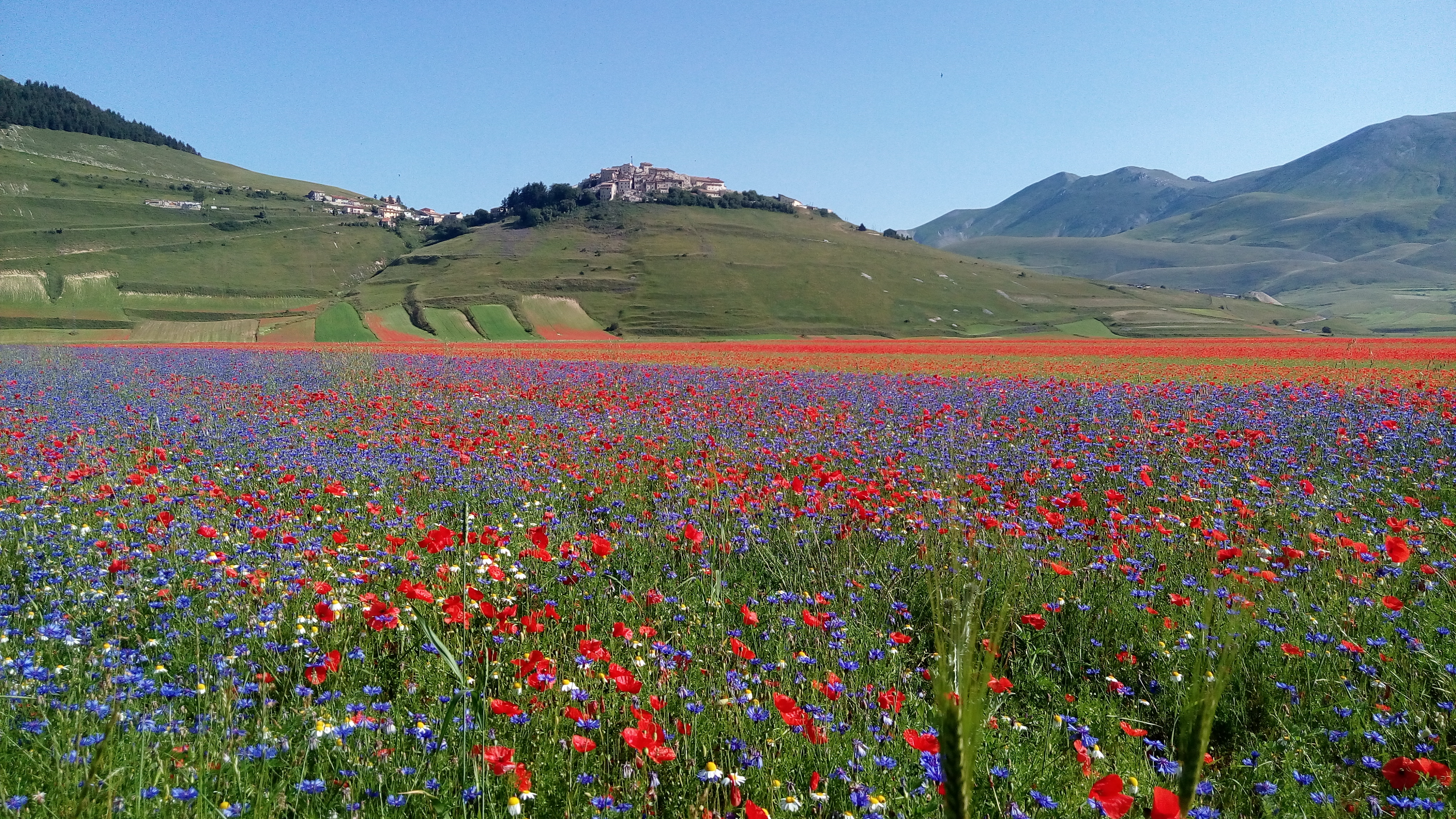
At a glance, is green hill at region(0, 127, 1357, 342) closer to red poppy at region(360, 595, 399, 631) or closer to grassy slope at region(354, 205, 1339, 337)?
grassy slope at region(354, 205, 1339, 337)

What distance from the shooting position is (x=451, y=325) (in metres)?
86.0

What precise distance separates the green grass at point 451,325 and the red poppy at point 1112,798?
79447 millimetres

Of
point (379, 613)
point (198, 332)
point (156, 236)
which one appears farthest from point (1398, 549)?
point (156, 236)

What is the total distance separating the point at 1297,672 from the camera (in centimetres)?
361

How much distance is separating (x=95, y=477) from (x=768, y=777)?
22.7 feet

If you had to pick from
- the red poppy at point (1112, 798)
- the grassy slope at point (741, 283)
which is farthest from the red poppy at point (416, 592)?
the grassy slope at point (741, 283)

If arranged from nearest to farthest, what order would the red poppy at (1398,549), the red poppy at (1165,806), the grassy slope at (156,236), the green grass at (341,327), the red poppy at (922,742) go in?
1. the red poppy at (1165,806)
2. the red poppy at (922,742)
3. the red poppy at (1398,549)
4. the green grass at (341,327)
5. the grassy slope at (156,236)

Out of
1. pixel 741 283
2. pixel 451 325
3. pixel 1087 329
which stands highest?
pixel 741 283

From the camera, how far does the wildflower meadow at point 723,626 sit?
245cm

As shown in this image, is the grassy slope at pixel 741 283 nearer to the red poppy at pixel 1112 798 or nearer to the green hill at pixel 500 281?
the green hill at pixel 500 281

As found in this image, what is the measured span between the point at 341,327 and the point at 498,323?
61.8ft

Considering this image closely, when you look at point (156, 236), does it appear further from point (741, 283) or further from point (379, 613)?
point (379, 613)

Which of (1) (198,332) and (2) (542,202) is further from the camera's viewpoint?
(2) (542,202)

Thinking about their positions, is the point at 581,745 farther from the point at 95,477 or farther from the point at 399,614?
the point at 95,477
